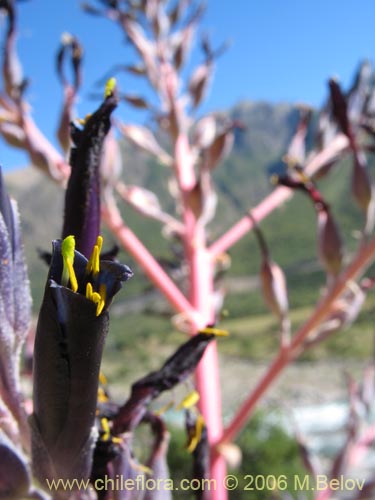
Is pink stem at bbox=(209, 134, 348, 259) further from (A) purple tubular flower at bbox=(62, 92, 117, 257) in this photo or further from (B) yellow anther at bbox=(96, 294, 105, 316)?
(B) yellow anther at bbox=(96, 294, 105, 316)

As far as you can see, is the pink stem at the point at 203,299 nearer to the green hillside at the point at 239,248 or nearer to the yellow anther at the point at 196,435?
the green hillside at the point at 239,248

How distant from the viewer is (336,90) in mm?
787

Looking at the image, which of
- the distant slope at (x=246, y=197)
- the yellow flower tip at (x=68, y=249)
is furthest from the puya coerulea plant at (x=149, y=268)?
the distant slope at (x=246, y=197)

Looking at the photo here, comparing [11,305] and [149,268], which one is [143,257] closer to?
[149,268]

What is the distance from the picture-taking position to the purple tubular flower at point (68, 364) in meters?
0.37

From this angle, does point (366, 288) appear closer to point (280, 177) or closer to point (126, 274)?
point (280, 177)

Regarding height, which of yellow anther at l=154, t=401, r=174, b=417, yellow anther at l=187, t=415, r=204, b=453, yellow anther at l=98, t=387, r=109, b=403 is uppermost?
yellow anther at l=98, t=387, r=109, b=403

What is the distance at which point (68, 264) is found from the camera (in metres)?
0.38

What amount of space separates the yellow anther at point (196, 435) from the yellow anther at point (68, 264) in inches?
11.2

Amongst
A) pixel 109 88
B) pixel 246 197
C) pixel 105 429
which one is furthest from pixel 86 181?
pixel 246 197

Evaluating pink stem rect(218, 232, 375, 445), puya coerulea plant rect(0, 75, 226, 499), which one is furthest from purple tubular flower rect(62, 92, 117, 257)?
pink stem rect(218, 232, 375, 445)

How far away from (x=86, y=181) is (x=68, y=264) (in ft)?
0.43

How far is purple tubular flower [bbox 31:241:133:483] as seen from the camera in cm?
37

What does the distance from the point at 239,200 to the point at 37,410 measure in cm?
8527
